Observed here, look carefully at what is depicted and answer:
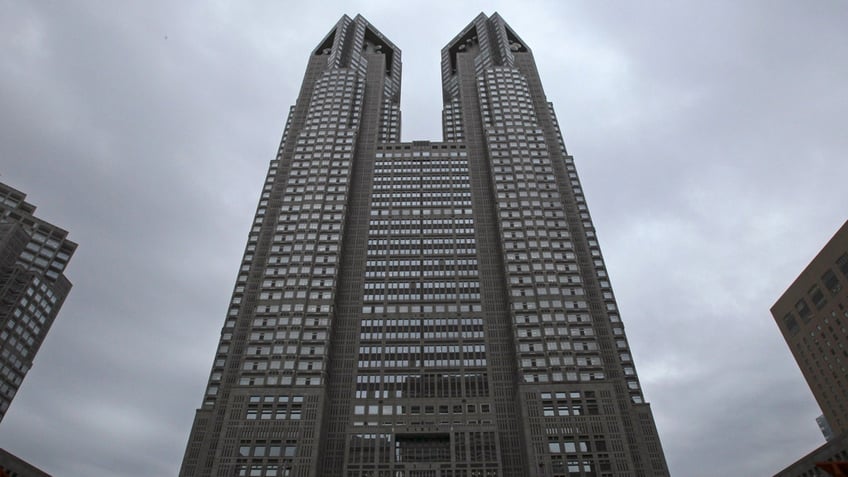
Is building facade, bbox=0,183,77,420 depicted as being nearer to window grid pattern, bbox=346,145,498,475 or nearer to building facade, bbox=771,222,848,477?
window grid pattern, bbox=346,145,498,475

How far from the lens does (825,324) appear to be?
104 m

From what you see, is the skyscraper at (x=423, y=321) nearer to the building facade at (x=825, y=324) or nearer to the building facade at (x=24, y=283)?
the building facade at (x=825, y=324)

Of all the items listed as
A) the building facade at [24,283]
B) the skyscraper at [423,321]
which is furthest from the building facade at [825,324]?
the building facade at [24,283]

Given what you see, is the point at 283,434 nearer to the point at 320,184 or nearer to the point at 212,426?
the point at 212,426

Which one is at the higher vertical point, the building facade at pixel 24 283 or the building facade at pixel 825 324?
the building facade at pixel 24 283

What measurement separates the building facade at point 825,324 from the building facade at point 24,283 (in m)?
166

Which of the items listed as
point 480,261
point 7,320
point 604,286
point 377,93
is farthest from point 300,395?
point 377,93

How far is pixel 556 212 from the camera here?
128 meters

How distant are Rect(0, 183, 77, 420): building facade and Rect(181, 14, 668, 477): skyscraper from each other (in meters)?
58.4

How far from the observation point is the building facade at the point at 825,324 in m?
97.2

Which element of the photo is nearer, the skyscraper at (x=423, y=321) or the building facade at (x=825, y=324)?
the skyscraper at (x=423, y=321)

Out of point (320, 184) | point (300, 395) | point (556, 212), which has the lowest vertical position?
point (300, 395)

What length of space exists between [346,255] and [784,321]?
92.0m

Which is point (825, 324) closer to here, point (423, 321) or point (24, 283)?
point (423, 321)
